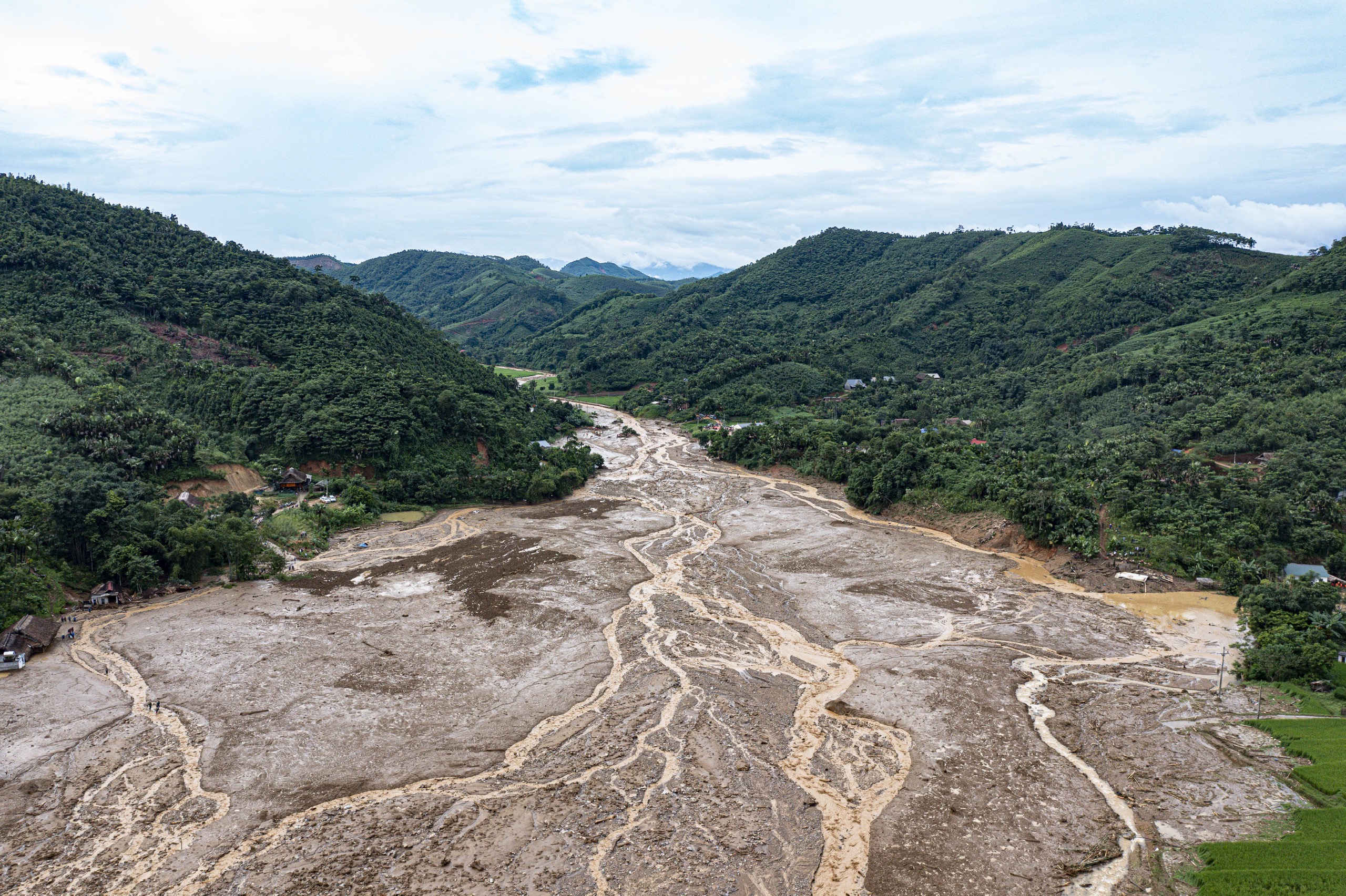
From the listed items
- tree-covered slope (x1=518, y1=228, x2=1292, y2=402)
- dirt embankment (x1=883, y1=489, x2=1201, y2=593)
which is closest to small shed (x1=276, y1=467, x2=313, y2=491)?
A: dirt embankment (x1=883, y1=489, x2=1201, y2=593)

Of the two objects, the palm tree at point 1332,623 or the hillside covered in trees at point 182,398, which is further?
the hillside covered in trees at point 182,398

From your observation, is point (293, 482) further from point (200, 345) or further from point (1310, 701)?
point (1310, 701)

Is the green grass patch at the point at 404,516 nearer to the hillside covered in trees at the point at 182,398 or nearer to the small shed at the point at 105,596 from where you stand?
the hillside covered in trees at the point at 182,398

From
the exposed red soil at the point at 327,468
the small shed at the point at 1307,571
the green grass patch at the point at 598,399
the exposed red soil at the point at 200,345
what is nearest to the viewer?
the small shed at the point at 1307,571

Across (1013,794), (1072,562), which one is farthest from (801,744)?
(1072,562)

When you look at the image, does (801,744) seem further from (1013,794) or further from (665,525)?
(665,525)

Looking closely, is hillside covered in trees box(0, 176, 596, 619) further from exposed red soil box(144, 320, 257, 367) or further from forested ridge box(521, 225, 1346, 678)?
forested ridge box(521, 225, 1346, 678)

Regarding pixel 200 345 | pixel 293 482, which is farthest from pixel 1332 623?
pixel 200 345

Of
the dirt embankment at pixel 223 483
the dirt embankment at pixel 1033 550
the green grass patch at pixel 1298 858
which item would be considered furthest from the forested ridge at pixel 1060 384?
the dirt embankment at pixel 223 483

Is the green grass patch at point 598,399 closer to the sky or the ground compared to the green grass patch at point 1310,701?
closer to the sky
